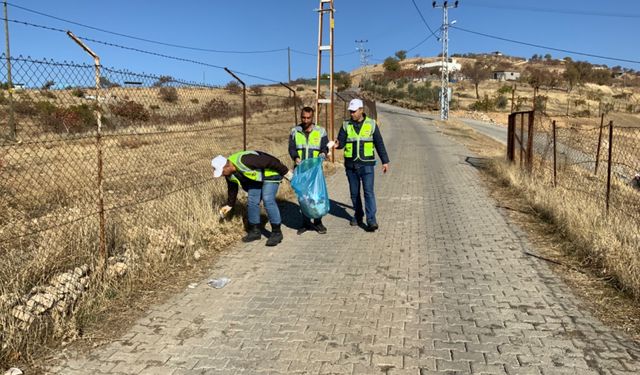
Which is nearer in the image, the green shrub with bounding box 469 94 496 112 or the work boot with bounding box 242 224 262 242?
the work boot with bounding box 242 224 262 242

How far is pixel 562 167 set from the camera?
12141mm

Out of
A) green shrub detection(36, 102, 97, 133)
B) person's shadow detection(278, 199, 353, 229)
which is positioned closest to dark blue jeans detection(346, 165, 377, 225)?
person's shadow detection(278, 199, 353, 229)

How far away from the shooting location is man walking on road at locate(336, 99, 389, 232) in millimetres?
6707

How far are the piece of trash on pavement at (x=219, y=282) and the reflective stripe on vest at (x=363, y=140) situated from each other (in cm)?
260

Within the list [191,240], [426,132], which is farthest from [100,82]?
[426,132]

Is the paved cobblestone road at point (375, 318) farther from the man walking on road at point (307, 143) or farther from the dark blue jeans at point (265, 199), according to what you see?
the man walking on road at point (307, 143)

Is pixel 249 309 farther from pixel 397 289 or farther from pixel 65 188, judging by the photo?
pixel 65 188

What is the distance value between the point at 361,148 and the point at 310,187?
0.88 meters

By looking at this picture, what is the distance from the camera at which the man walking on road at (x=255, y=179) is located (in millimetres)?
5941

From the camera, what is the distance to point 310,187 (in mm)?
6539

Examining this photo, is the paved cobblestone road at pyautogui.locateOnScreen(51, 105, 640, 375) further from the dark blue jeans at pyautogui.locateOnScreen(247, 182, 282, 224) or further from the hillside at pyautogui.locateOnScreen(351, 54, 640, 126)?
the hillside at pyautogui.locateOnScreen(351, 54, 640, 126)

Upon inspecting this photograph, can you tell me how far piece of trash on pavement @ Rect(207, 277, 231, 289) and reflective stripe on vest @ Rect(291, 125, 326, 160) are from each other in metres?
2.32

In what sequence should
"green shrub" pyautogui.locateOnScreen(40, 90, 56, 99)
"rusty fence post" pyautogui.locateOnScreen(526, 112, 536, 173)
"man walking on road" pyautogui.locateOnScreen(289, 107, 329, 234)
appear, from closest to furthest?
"green shrub" pyautogui.locateOnScreen(40, 90, 56, 99)
"man walking on road" pyautogui.locateOnScreen(289, 107, 329, 234)
"rusty fence post" pyautogui.locateOnScreen(526, 112, 536, 173)

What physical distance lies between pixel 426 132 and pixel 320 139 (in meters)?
23.0
